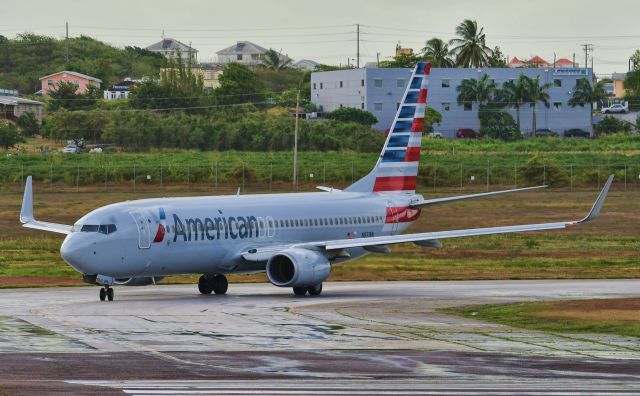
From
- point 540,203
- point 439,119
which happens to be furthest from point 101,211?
point 439,119

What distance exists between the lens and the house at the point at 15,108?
582 feet

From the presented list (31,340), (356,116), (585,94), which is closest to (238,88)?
(356,116)

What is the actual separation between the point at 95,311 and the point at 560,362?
17.0 m

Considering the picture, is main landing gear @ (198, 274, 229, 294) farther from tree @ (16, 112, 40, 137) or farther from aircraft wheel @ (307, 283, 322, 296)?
tree @ (16, 112, 40, 137)

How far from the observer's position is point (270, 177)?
109 m

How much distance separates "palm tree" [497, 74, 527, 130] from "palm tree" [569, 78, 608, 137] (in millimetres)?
8135

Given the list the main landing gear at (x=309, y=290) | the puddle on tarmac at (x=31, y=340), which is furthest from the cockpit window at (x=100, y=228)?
the main landing gear at (x=309, y=290)

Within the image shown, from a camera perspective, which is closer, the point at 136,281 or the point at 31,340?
the point at 31,340

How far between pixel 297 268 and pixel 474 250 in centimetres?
2217

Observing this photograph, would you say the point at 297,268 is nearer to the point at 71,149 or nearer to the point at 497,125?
the point at 71,149

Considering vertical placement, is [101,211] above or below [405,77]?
below

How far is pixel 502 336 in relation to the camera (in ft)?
115

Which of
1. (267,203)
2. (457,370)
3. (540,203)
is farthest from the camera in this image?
(540,203)

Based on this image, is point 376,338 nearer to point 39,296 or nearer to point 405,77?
point 39,296
